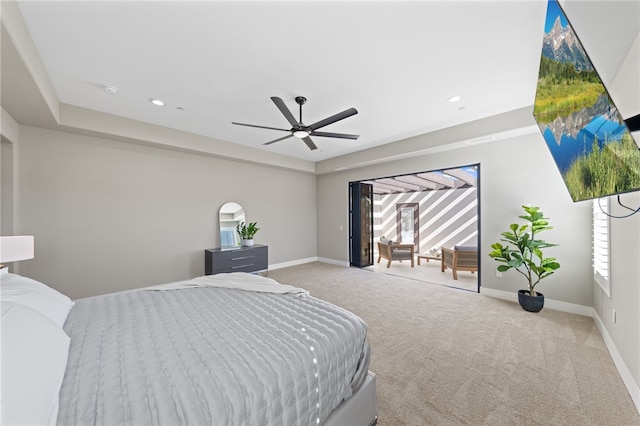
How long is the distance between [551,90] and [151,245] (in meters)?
5.33

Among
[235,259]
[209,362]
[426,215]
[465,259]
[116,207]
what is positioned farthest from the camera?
[426,215]

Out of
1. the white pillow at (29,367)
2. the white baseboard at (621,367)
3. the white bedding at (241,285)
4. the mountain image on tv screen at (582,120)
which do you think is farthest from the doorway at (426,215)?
the white pillow at (29,367)

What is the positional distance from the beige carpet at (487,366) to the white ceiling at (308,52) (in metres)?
2.59

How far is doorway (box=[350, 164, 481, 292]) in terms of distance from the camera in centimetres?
632

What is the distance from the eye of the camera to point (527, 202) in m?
3.61

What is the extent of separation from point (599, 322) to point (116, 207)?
6.74 meters

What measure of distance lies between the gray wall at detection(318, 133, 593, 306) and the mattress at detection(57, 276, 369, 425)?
343 centimetres

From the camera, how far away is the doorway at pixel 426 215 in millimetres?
6320

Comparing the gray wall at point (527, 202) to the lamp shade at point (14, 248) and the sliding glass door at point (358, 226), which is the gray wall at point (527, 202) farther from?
the lamp shade at point (14, 248)

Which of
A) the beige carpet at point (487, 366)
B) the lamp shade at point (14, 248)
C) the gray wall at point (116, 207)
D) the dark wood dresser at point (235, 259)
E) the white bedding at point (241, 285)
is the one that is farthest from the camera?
the dark wood dresser at point (235, 259)

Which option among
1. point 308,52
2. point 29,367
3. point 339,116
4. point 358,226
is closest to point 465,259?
point 358,226

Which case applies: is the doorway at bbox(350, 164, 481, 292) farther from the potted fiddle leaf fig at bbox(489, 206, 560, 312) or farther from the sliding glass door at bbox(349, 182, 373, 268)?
the potted fiddle leaf fig at bbox(489, 206, 560, 312)

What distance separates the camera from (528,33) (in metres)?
1.99

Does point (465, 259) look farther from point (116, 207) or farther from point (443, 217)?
point (116, 207)
